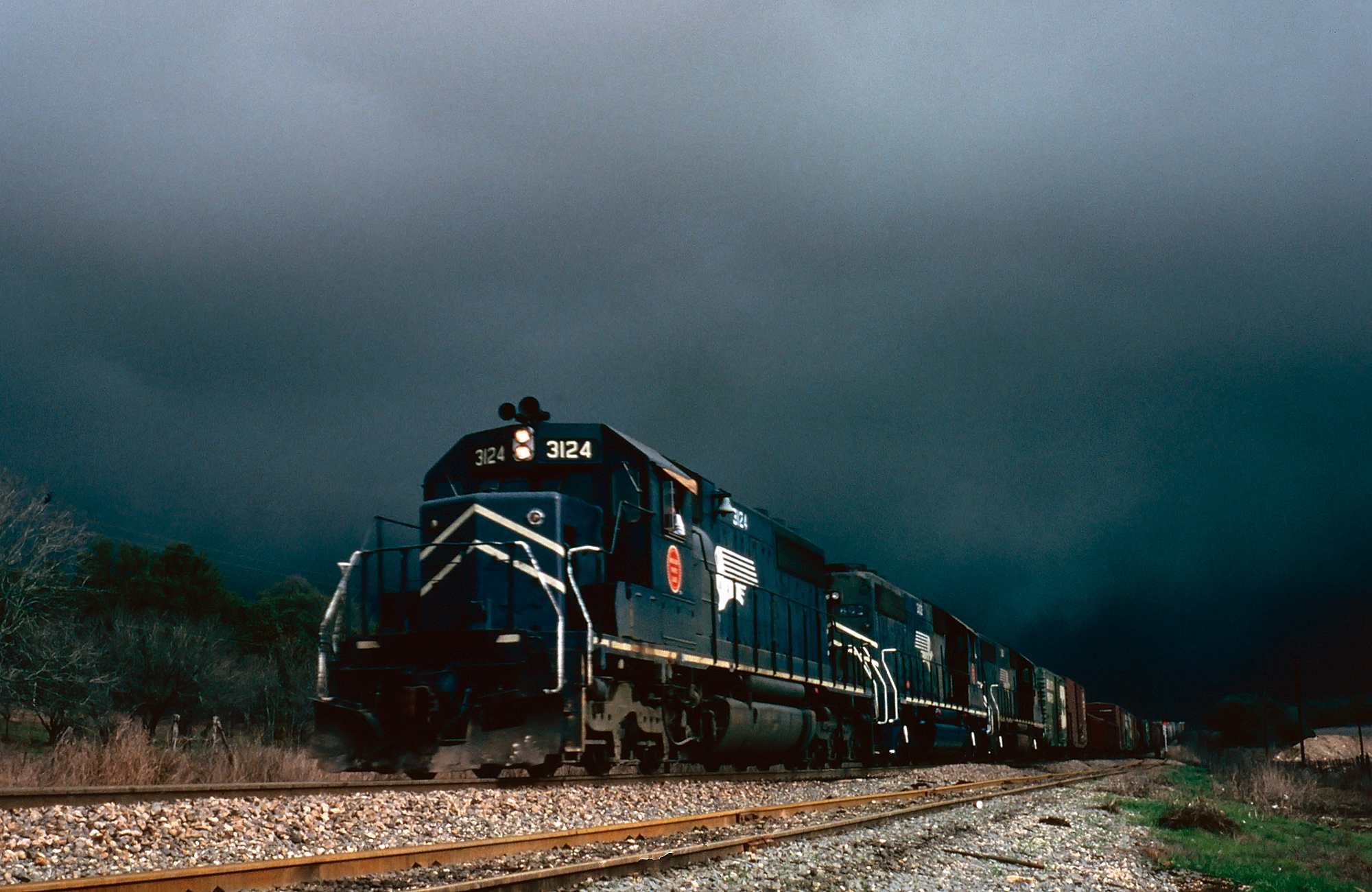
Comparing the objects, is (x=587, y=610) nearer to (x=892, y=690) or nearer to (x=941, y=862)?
(x=941, y=862)

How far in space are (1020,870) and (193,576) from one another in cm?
5752

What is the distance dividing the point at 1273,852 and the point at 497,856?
24.4 ft

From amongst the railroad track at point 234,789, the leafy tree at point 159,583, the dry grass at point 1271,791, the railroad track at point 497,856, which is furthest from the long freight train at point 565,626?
the leafy tree at point 159,583

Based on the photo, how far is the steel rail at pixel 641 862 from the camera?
17.2 feet

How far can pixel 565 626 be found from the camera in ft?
33.2

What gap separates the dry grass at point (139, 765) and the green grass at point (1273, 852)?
25.4 feet

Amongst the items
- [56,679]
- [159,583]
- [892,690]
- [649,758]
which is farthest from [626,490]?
[159,583]

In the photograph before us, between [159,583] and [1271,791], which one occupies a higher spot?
[159,583]

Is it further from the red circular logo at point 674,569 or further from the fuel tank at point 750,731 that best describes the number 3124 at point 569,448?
the fuel tank at point 750,731

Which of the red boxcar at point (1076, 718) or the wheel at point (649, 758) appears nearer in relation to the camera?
the wheel at point (649, 758)

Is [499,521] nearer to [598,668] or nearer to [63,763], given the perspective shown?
[598,668]

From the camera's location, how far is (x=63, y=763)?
10148 millimetres

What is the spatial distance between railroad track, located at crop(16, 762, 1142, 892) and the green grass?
2564 mm

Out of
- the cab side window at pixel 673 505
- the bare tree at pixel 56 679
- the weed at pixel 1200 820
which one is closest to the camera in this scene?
the weed at pixel 1200 820
